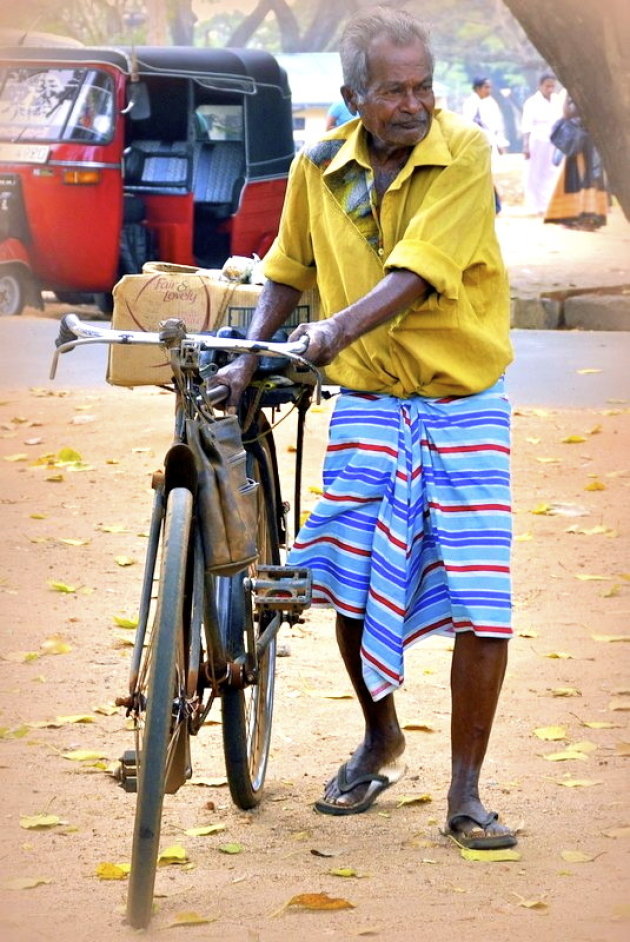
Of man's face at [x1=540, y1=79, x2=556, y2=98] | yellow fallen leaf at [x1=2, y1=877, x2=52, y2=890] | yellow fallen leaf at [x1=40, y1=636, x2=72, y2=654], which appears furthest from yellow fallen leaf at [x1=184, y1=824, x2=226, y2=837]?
man's face at [x1=540, y1=79, x2=556, y2=98]

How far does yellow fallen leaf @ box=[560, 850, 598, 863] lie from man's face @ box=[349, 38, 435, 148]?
1.56m

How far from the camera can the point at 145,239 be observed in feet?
44.4

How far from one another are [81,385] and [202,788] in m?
6.29

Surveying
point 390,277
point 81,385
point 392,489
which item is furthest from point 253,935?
point 81,385

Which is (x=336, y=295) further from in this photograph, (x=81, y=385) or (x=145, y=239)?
(x=145, y=239)

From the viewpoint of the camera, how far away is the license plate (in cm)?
1296

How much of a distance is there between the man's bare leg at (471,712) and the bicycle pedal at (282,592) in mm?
356

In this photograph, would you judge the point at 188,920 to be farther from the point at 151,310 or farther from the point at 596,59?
the point at 596,59

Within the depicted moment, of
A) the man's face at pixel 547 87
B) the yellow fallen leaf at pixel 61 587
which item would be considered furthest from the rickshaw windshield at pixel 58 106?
the man's face at pixel 547 87

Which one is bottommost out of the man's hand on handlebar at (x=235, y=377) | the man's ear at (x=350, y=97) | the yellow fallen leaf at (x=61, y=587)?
the yellow fallen leaf at (x=61, y=587)

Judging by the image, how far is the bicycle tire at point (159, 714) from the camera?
279cm

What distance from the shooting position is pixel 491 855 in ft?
11.0

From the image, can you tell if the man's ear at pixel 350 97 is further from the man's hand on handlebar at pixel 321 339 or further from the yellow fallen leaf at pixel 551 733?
the yellow fallen leaf at pixel 551 733

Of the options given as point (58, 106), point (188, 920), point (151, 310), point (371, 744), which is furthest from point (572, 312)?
point (188, 920)
